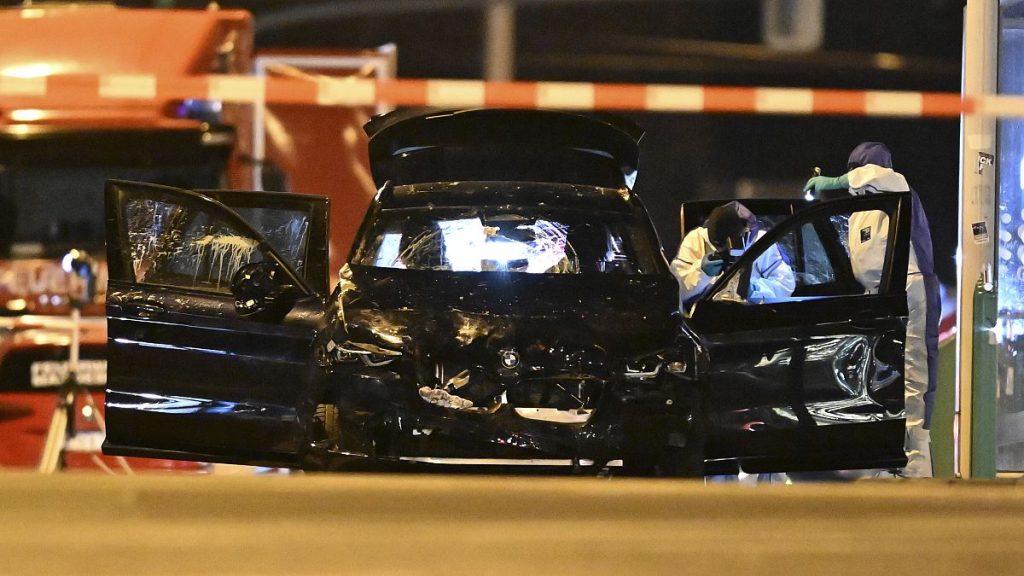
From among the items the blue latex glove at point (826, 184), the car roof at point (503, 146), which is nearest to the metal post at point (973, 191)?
the blue latex glove at point (826, 184)

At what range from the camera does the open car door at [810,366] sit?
19.3 feet

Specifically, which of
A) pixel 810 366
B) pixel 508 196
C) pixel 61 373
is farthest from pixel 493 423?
pixel 61 373

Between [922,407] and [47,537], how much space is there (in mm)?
4738

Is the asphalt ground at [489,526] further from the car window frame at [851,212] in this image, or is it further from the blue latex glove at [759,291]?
the blue latex glove at [759,291]

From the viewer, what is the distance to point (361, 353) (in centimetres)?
545

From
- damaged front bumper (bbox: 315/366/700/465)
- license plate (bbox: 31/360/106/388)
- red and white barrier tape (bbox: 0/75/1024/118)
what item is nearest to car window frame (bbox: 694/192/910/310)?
red and white barrier tape (bbox: 0/75/1024/118)

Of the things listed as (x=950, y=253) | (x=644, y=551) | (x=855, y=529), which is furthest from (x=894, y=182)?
(x=950, y=253)

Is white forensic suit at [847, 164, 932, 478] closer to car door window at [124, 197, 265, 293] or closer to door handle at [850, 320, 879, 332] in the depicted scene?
door handle at [850, 320, 879, 332]

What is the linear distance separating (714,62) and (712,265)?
9.52 meters

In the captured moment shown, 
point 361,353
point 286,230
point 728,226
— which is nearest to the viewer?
point 361,353

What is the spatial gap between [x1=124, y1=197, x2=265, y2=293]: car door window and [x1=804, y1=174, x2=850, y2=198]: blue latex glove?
3232 millimetres

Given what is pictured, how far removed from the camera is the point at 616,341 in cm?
553

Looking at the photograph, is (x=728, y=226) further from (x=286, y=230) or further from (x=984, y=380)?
(x=286, y=230)

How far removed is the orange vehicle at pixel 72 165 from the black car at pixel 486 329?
175cm
